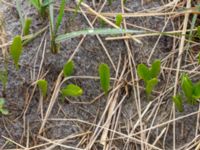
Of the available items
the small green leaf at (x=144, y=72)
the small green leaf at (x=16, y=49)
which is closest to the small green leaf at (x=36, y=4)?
the small green leaf at (x=16, y=49)

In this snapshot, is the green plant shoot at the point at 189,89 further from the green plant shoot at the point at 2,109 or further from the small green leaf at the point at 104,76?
the green plant shoot at the point at 2,109

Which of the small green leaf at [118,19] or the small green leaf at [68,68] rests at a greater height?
the small green leaf at [118,19]

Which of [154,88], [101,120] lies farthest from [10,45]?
[154,88]

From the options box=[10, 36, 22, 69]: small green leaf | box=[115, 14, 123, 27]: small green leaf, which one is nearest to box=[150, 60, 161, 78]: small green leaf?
box=[115, 14, 123, 27]: small green leaf

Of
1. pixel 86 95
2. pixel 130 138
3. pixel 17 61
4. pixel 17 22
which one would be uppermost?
pixel 17 22

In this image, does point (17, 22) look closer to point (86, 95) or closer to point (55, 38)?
point (55, 38)

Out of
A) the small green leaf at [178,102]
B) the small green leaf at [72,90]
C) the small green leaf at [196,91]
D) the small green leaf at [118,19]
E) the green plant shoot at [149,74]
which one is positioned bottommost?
the small green leaf at [178,102]
